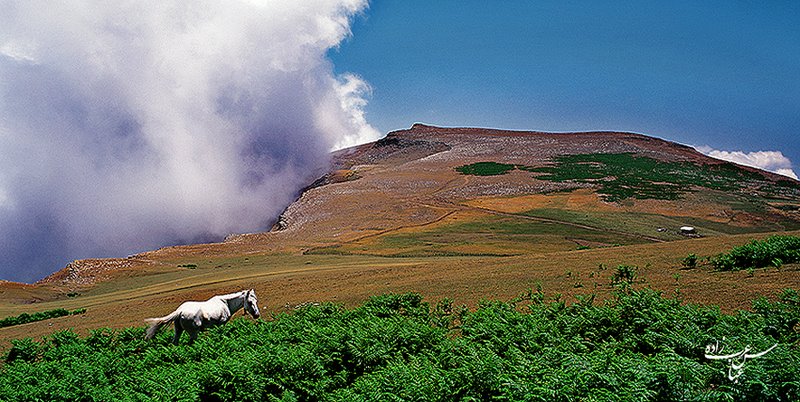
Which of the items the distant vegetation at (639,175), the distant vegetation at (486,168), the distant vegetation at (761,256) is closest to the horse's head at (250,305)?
the distant vegetation at (761,256)

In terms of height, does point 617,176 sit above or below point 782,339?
above

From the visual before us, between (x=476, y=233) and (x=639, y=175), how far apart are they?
46.4m

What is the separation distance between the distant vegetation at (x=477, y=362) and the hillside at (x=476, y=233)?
3902 millimetres

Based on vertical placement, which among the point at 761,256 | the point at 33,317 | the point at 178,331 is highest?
the point at 761,256

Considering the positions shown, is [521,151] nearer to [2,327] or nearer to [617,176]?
[617,176]

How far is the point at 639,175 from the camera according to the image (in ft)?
287

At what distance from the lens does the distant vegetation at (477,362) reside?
222 inches

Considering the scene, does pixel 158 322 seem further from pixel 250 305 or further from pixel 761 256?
pixel 761 256

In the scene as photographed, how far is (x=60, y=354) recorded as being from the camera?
13.1 metres

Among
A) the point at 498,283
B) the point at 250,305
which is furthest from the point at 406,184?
the point at 250,305

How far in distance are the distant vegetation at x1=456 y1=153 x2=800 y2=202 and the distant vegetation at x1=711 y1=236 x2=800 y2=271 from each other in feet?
194

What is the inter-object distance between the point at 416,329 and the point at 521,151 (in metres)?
109

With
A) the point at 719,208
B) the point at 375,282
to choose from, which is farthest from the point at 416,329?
the point at 719,208

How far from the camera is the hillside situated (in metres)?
18.8
